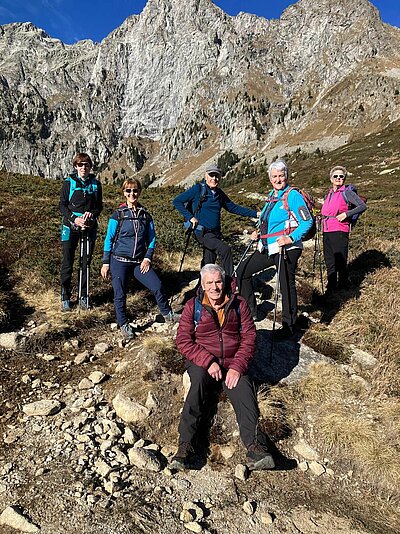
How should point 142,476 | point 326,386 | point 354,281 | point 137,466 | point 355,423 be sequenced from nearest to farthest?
point 142,476 < point 137,466 < point 355,423 < point 326,386 < point 354,281

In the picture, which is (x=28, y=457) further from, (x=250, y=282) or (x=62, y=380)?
(x=250, y=282)

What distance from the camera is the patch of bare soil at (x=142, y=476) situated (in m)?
3.92

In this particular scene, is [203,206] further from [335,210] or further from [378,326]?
[378,326]

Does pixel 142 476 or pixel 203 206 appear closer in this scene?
pixel 142 476

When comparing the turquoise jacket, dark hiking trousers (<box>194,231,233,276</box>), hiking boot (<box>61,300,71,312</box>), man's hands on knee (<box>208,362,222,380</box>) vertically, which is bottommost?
man's hands on knee (<box>208,362,222,380</box>)

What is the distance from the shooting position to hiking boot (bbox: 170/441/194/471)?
460 centimetres

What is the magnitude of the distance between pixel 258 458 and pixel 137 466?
59.2 inches

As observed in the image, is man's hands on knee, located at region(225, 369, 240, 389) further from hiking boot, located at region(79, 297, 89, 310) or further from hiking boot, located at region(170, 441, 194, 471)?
hiking boot, located at region(79, 297, 89, 310)

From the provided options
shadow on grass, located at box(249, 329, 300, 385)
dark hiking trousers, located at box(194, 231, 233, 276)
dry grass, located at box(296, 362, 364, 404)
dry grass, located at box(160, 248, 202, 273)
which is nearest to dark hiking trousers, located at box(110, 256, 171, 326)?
dark hiking trousers, located at box(194, 231, 233, 276)

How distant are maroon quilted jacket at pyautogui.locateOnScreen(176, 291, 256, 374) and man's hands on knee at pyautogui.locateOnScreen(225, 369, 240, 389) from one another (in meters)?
0.09

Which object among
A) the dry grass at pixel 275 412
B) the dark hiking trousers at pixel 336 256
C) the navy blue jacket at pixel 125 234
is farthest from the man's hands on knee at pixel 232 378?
the dark hiking trousers at pixel 336 256

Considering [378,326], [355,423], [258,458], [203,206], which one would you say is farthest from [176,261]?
[258,458]

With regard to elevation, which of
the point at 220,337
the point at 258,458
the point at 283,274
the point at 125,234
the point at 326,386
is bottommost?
the point at 258,458

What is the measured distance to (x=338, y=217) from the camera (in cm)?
912
